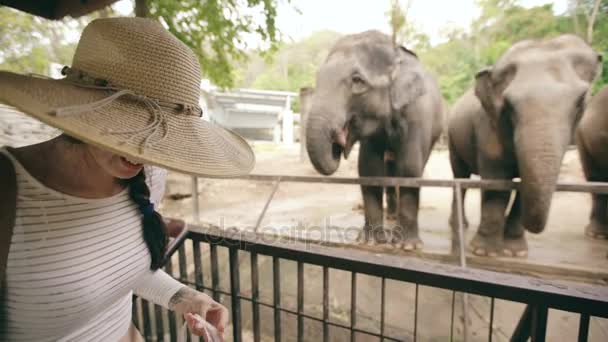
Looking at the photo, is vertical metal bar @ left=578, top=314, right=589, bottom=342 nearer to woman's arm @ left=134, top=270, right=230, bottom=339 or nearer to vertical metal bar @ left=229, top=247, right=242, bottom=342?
woman's arm @ left=134, top=270, right=230, bottom=339

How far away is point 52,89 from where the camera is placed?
0.62 m

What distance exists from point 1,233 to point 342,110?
2452 millimetres

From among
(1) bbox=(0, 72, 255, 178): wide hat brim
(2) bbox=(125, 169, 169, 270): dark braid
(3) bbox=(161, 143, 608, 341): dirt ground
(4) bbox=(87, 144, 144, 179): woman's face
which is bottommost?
(3) bbox=(161, 143, 608, 341): dirt ground

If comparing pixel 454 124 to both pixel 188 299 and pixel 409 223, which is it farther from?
pixel 188 299

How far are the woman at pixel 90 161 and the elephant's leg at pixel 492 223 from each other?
9.90 ft

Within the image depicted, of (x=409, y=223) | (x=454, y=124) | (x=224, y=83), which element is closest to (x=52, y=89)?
(x=409, y=223)

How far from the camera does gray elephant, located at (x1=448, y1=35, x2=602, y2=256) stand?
221 centimetres

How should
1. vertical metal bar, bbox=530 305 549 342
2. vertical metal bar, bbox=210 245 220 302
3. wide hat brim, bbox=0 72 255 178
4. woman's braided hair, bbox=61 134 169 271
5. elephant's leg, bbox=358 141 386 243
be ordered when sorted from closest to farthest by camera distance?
wide hat brim, bbox=0 72 255 178 → vertical metal bar, bbox=530 305 549 342 → woman's braided hair, bbox=61 134 169 271 → vertical metal bar, bbox=210 245 220 302 → elephant's leg, bbox=358 141 386 243

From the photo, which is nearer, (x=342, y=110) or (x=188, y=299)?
(x=188, y=299)

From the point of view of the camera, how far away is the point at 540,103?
91.1 inches

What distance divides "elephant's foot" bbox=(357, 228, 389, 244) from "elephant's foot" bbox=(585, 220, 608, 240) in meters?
2.26
